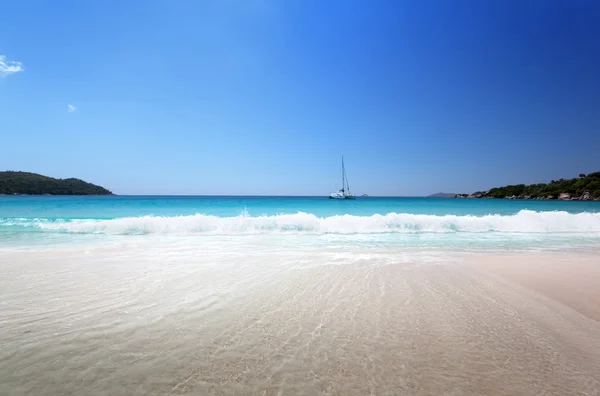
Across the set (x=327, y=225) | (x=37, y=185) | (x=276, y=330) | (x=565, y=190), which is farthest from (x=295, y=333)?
(x=37, y=185)

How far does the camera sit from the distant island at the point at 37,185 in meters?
98.7

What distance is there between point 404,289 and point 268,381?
3857 millimetres

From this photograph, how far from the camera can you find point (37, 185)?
105938 mm

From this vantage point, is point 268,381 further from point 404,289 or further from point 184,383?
point 404,289

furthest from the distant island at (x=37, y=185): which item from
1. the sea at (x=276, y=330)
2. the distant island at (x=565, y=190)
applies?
the distant island at (x=565, y=190)

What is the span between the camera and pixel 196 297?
198 inches

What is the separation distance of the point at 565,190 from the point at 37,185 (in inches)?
6892

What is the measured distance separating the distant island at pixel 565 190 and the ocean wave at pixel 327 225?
7039cm

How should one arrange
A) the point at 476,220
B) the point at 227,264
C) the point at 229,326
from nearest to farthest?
the point at 229,326, the point at 227,264, the point at 476,220

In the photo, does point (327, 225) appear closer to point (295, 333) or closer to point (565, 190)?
point (295, 333)

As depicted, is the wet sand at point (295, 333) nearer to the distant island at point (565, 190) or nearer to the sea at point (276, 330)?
the sea at point (276, 330)

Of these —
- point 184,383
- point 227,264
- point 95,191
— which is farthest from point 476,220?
point 95,191

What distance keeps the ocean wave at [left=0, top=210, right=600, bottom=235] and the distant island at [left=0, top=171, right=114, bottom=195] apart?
116 meters

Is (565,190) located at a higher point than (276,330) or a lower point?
higher
